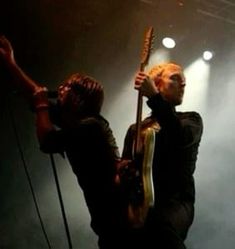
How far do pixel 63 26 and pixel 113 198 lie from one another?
2.33 metres

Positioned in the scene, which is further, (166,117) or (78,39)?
(78,39)

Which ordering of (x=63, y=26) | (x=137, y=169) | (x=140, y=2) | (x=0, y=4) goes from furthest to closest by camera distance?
(x=140, y=2) < (x=63, y=26) < (x=0, y=4) < (x=137, y=169)

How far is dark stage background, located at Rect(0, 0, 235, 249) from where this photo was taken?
3.74 metres

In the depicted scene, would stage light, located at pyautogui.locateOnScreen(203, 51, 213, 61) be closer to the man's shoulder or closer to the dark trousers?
the man's shoulder

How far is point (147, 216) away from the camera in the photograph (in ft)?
5.85

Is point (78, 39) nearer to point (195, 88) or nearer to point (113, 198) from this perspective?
point (195, 88)

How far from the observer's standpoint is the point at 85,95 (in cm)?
190

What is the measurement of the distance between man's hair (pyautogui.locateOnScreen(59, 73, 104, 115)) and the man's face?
26cm

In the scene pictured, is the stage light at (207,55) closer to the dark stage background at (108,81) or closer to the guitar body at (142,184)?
the dark stage background at (108,81)

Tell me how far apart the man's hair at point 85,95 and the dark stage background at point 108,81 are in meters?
1.51

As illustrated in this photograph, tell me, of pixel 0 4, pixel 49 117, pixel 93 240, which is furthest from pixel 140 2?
pixel 49 117

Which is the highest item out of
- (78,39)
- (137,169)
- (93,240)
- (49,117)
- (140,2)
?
(140,2)

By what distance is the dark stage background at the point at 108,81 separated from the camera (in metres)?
3.74

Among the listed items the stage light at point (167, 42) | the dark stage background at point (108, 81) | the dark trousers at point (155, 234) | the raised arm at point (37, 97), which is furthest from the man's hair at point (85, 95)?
the stage light at point (167, 42)
